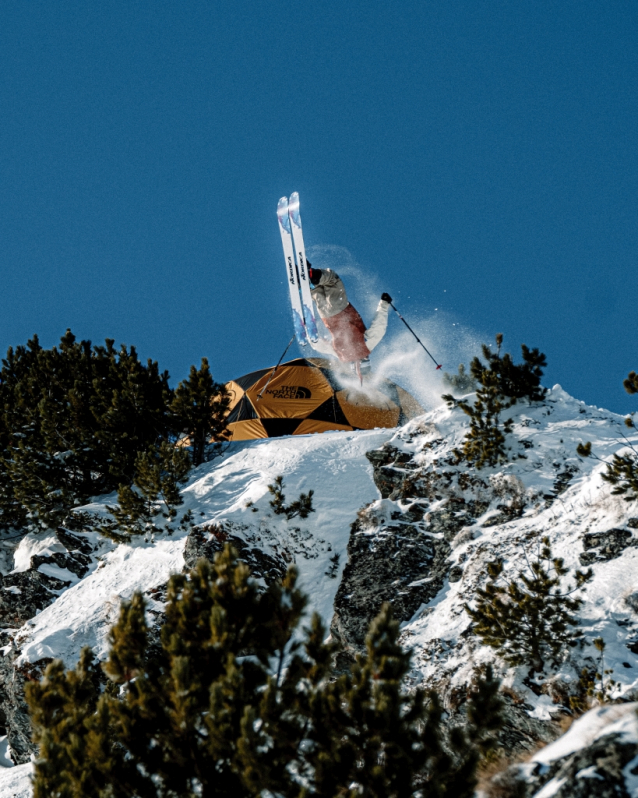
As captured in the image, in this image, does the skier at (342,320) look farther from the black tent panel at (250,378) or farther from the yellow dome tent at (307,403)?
the black tent panel at (250,378)

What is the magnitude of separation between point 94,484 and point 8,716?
→ 21.1 feet

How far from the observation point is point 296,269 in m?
18.3

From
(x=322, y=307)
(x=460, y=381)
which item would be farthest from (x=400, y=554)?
(x=460, y=381)

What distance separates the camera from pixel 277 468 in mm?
15820

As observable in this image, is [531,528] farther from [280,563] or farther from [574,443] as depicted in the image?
[280,563]

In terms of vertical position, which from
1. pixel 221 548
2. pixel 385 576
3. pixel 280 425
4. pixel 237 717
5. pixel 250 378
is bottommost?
pixel 237 717

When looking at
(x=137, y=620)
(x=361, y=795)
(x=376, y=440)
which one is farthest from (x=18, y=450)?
(x=361, y=795)

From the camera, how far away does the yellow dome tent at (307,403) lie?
2284 cm

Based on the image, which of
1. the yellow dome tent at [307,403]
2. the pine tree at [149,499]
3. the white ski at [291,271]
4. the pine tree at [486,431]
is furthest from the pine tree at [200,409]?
the pine tree at [486,431]

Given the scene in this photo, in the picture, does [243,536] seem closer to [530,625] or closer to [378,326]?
[530,625]

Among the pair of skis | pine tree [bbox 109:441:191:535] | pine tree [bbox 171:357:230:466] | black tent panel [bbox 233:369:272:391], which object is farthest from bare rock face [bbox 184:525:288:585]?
black tent panel [bbox 233:369:272:391]

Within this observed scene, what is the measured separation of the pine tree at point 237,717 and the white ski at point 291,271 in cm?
1312

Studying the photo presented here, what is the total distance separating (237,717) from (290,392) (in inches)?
729

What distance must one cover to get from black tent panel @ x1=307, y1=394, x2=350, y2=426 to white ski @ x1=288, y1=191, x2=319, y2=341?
17.4 ft
